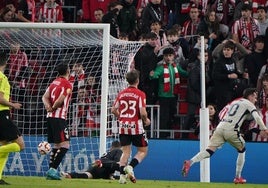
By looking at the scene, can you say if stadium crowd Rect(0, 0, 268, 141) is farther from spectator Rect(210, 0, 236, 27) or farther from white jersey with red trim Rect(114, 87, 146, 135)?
white jersey with red trim Rect(114, 87, 146, 135)

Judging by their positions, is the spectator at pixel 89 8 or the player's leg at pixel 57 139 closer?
the player's leg at pixel 57 139

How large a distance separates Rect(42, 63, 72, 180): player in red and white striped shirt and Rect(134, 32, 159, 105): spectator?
198 inches

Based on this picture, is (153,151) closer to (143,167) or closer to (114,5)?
(143,167)

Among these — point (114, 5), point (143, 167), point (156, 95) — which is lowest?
point (143, 167)

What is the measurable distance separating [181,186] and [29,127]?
5699 mm

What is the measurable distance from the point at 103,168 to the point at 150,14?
516cm

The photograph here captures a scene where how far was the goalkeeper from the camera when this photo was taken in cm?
2044

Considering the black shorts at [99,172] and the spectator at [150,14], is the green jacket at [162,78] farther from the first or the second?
the black shorts at [99,172]

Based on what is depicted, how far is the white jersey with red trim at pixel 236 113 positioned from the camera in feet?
65.6

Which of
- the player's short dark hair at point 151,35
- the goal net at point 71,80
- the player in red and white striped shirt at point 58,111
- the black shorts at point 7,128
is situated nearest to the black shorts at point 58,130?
the player in red and white striped shirt at point 58,111

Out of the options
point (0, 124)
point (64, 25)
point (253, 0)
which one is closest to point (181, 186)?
point (0, 124)

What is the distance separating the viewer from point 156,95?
77.2 ft

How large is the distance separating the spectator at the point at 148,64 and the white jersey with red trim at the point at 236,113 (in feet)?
11.0

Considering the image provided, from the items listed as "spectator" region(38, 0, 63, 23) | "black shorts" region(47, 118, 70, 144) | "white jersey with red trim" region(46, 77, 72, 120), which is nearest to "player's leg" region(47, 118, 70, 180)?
"black shorts" region(47, 118, 70, 144)
